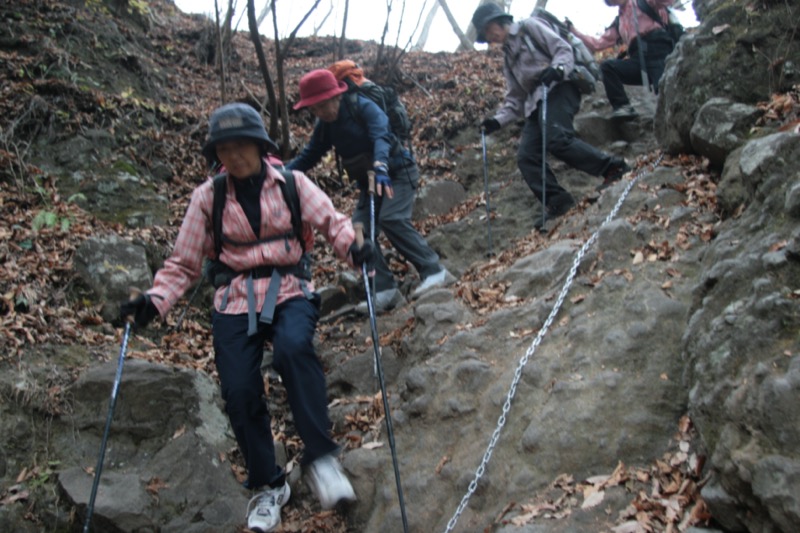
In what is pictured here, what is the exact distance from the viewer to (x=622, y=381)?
461 centimetres

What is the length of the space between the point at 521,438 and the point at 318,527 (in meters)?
1.59

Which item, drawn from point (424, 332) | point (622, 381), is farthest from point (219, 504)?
point (622, 381)

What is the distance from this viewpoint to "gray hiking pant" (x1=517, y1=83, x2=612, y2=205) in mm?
8453

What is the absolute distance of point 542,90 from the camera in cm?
852

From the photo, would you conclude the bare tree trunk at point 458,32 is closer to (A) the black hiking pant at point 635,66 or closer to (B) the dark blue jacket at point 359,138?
(A) the black hiking pant at point 635,66

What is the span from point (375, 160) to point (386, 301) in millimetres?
1760

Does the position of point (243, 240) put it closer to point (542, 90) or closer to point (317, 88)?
point (317, 88)

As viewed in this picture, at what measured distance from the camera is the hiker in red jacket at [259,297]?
15.0 ft

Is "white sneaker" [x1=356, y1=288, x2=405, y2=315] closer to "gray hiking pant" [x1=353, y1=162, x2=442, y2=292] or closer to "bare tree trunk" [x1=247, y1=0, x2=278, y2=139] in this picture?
"gray hiking pant" [x1=353, y1=162, x2=442, y2=292]

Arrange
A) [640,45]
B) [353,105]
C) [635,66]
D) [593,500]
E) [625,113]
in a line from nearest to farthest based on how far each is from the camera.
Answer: [593,500] < [353,105] < [640,45] < [635,66] < [625,113]

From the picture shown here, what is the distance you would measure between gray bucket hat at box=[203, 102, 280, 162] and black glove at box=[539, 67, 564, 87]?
180 inches

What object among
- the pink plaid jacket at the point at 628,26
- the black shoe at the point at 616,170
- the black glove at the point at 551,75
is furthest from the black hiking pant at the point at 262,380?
the pink plaid jacket at the point at 628,26

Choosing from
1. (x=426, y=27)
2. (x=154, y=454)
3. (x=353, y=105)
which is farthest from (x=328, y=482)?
(x=426, y=27)

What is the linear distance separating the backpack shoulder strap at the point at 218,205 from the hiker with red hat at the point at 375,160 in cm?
241
